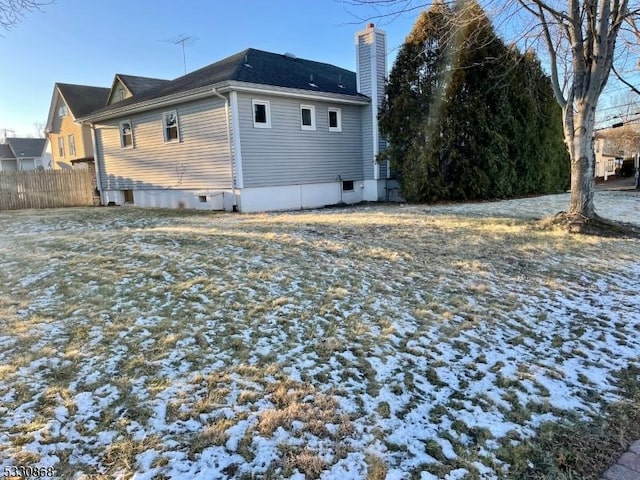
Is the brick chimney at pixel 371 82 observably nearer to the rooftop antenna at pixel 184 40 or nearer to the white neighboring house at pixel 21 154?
the rooftop antenna at pixel 184 40

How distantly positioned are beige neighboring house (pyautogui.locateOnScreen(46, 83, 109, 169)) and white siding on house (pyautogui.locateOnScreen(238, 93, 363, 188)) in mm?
18215

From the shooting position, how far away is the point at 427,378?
11.0 feet

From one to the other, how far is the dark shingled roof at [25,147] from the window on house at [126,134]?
37.5 meters

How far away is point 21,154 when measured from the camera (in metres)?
45.8

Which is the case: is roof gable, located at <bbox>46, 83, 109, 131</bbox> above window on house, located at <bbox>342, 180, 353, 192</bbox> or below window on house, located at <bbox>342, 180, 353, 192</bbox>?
above

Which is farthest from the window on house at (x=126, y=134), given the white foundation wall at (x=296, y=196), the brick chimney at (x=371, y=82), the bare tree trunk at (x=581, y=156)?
the bare tree trunk at (x=581, y=156)

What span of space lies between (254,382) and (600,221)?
8.57m

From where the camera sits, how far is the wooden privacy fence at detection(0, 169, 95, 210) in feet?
54.8

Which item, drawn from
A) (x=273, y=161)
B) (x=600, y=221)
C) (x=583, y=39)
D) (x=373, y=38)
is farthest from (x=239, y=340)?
(x=373, y=38)

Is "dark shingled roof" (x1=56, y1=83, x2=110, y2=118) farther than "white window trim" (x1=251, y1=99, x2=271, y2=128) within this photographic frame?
Yes

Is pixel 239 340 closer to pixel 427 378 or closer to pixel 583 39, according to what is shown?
pixel 427 378

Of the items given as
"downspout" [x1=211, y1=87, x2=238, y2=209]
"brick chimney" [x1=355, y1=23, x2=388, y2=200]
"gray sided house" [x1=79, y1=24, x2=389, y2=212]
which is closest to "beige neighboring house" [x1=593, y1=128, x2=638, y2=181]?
"brick chimney" [x1=355, y1=23, x2=388, y2=200]

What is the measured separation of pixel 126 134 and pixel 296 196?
7.56 metres

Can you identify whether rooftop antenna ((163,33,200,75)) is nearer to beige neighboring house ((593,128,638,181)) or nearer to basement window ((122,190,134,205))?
basement window ((122,190,134,205))
